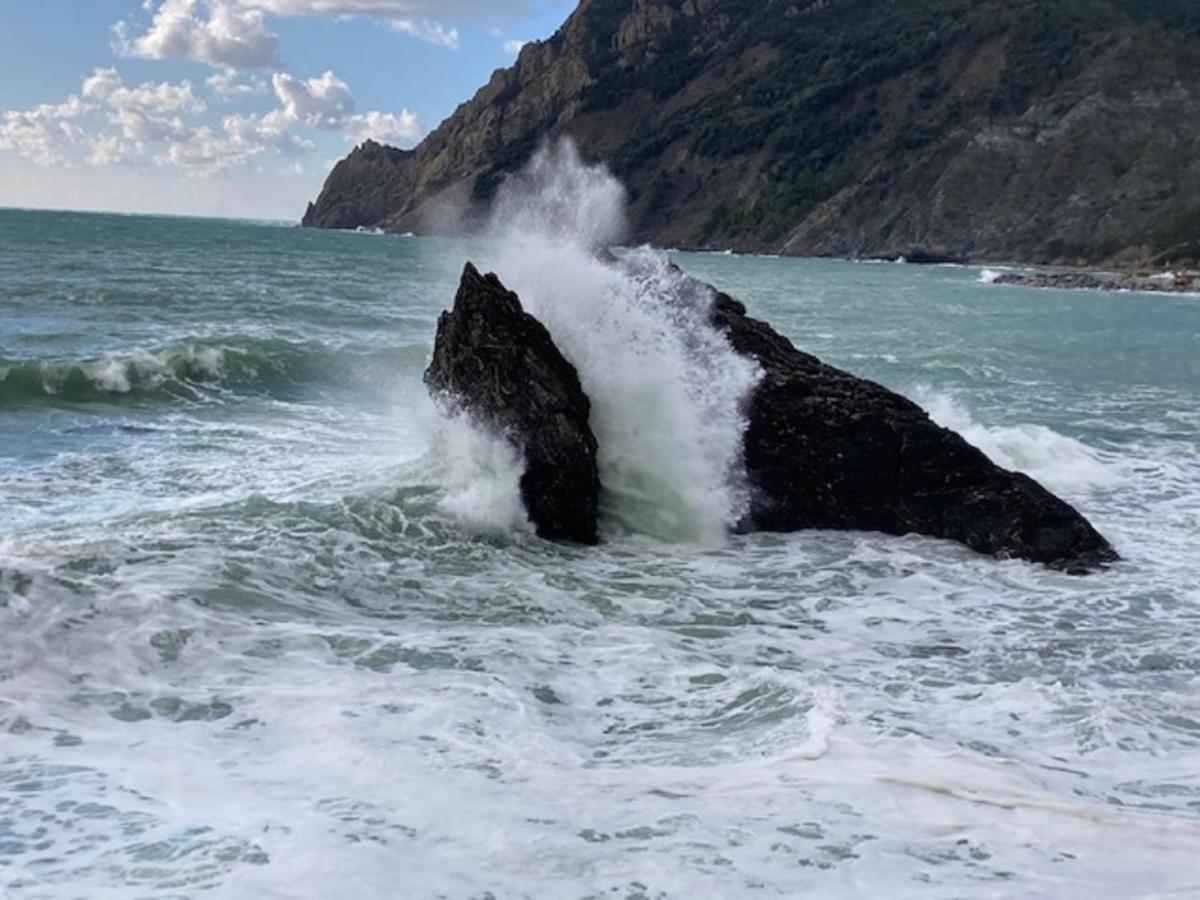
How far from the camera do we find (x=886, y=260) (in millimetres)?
118125

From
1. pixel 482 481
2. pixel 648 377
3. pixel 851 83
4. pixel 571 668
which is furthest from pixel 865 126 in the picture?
pixel 571 668

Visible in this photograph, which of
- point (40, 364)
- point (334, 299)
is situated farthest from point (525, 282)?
point (334, 299)

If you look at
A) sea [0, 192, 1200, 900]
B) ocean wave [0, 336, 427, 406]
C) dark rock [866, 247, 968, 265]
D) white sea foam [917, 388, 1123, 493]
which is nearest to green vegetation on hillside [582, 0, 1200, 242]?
dark rock [866, 247, 968, 265]

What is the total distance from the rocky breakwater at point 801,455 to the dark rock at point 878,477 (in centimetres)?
1

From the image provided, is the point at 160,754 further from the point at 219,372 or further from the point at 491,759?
the point at 219,372

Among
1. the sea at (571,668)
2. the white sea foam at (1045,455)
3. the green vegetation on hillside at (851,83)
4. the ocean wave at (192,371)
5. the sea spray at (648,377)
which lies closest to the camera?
the sea at (571,668)

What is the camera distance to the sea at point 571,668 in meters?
4.71

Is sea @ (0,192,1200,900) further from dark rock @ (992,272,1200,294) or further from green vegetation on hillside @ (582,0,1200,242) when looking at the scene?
green vegetation on hillside @ (582,0,1200,242)

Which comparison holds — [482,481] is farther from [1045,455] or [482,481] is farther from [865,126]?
[865,126]

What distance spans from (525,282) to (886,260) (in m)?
112

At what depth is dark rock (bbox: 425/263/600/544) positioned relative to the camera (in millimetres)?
9938

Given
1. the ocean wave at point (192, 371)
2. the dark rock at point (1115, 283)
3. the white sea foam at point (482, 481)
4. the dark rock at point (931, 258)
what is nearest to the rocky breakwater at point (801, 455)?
the white sea foam at point (482, 481)

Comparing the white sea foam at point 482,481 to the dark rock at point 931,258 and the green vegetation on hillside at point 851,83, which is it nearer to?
the dark rock at point 931,258

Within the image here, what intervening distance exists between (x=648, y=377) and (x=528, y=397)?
1.60 metres
